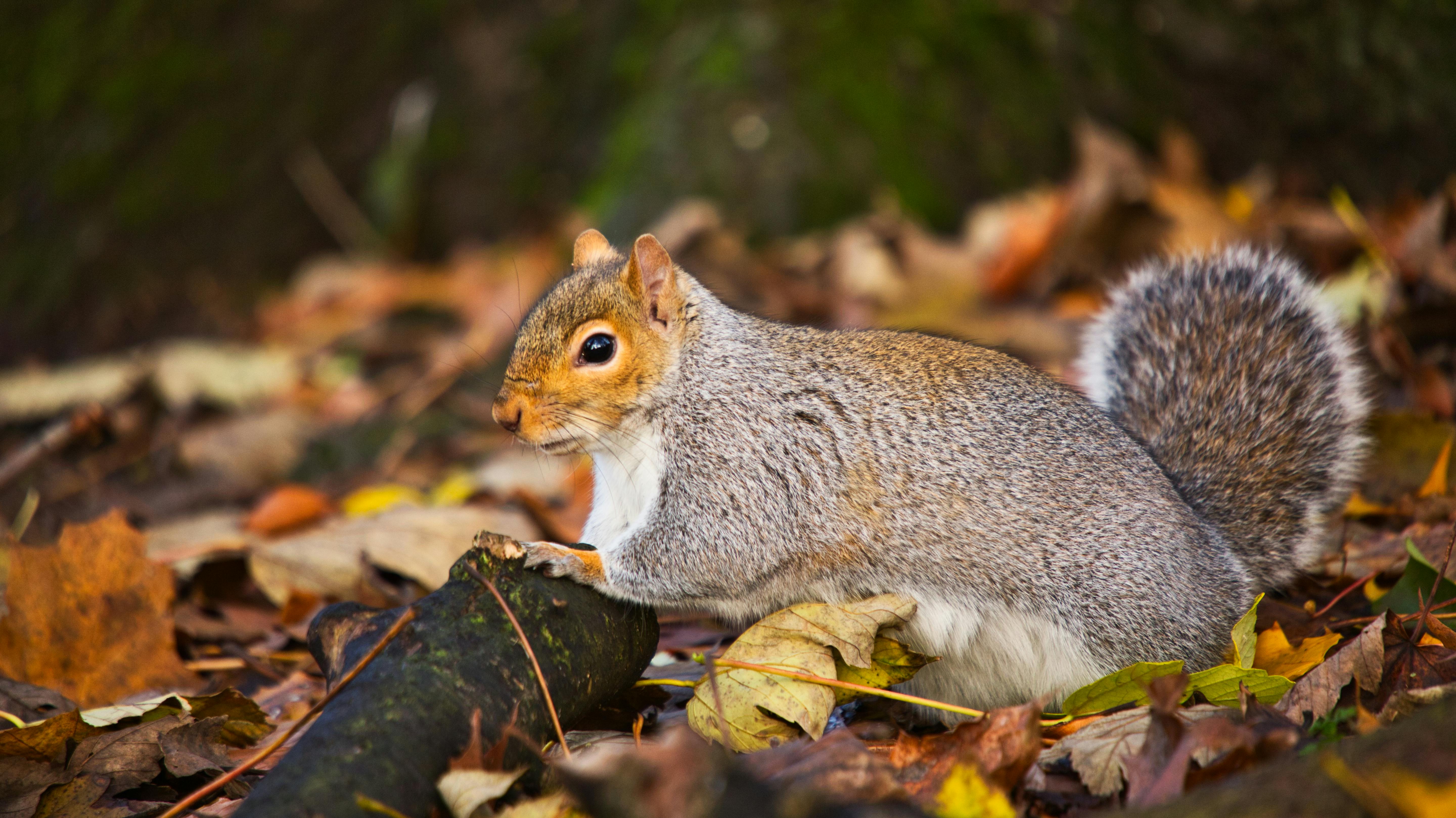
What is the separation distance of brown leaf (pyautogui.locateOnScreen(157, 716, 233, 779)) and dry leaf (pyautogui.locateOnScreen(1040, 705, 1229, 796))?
1.52 m

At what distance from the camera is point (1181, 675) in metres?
1.68

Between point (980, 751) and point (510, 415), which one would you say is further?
point (510, 415)

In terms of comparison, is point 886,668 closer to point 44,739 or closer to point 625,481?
point 625,481

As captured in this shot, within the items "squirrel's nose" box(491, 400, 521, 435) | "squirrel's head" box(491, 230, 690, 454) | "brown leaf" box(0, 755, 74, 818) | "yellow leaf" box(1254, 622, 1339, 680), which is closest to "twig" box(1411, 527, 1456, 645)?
"yellow leaf" box(1254, 622, 1339, 680)

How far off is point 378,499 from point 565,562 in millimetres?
1985

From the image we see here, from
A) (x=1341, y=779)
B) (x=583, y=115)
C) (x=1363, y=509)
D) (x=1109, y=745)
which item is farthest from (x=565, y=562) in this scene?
(x=583, y=115)

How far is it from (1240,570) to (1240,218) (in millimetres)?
2723

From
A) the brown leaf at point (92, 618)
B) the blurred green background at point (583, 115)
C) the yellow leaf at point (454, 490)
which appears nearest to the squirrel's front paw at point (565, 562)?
the brown leaf at point (92, 618)

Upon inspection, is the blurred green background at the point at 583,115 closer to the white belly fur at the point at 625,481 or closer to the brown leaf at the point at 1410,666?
the brown leaf at the point at 1410,666

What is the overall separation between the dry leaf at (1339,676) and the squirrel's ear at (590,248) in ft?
6.02

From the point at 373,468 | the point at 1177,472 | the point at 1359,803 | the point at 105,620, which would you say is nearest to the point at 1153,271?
the point at 1177,472

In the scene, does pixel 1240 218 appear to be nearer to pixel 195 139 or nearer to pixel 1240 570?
pixel 1240 570

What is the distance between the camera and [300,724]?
1.70m

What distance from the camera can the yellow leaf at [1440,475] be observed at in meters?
2.66
